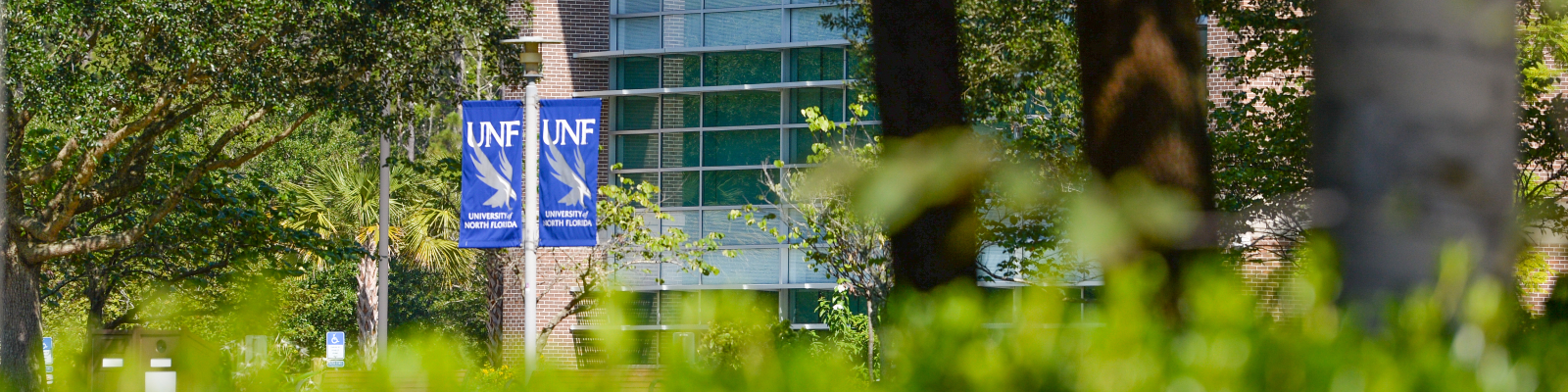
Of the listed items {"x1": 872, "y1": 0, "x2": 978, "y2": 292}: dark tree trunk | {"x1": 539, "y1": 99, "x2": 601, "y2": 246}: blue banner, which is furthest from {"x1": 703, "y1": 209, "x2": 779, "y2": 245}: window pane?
{"x1": 872, "y1": 0, "x2": 978, "y2": 292}: dark tree trunk

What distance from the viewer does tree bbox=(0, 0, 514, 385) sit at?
13.5m

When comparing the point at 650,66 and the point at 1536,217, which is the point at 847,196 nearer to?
the point at 1536,217

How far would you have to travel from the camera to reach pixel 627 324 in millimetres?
1146

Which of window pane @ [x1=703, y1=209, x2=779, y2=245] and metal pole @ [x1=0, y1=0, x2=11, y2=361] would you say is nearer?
metal pole @ [x1=0, y1=0, x2=11, y2=361]

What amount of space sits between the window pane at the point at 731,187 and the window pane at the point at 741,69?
1659 millimetres

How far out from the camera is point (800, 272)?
2584cm

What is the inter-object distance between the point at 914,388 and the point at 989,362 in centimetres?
6

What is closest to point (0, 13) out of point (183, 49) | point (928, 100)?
point (183, 49)

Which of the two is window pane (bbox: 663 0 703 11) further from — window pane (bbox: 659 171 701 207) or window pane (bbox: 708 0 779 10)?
window pane (bbox: 659 171 701 207)

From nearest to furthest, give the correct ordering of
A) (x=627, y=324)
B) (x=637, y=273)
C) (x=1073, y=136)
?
(x=627, y=324)
(x=1073, y=136)
(x=637, y=273)

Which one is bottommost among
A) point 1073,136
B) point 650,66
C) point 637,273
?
point 637,273

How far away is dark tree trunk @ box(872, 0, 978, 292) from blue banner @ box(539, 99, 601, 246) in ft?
38.7

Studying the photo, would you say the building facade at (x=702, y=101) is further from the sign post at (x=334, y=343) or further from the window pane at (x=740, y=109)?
the sign post at (x=334, y=343)

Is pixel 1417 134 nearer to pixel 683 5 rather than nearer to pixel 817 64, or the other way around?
pixel 817 64
